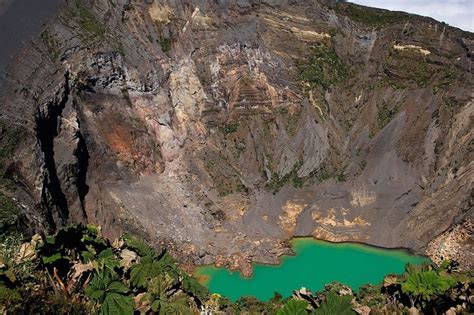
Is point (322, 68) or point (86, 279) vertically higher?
point (322, 68)

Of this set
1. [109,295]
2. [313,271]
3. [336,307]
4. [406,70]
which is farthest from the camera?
[406,70]

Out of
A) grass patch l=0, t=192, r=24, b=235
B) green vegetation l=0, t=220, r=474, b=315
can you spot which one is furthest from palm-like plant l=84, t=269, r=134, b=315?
grass patch l=0, t=192, r=24, b=235

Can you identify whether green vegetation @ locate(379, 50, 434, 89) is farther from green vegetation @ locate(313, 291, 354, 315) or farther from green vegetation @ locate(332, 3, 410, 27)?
green vegetation @ locate(313, 291, 354, 315)

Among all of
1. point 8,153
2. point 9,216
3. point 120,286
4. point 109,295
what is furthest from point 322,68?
point 109,295

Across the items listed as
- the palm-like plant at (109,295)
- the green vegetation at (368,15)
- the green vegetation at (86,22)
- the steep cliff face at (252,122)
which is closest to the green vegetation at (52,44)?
the steep cliff face at (252,122)

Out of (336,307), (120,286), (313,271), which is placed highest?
(336,307)

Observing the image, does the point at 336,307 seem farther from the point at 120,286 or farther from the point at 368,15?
the point at 368,15
